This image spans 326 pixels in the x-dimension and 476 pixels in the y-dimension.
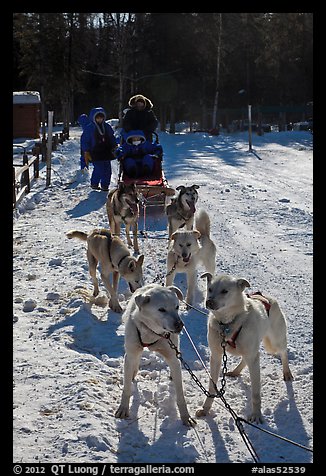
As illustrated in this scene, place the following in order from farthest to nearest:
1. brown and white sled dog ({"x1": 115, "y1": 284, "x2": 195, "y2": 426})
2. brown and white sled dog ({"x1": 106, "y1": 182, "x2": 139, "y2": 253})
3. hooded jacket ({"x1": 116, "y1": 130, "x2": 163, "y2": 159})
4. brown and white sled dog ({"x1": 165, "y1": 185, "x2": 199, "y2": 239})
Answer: hooded jacket ({"x1": 116, "y1": 130, "x2": 163, "y2": 159}), brown and white sled dog ({"x1": 106, "y1": 182, "x2": 139, "y2": 253}), brown and white sled dog ({"x1": 165, "y1": 185, "x2": 199, "y2": 239}), brown and white sled dog ({"x1": 115, "y1": 284, "x2": 195, "y2": 426})

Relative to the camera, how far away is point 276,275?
20.4 feet

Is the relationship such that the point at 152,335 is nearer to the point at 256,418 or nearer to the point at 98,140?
the point at 256,418

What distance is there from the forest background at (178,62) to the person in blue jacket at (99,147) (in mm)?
13245

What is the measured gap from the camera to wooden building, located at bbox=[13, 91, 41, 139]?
22234mm

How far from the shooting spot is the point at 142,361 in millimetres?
4133

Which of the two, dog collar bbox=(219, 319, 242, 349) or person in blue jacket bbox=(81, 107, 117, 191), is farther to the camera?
person in blue jacket bbox=(81, 107, 117, 191)

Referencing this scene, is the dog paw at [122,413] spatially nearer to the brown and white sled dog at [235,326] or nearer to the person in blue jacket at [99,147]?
the brown and white sled dog at [235,326]

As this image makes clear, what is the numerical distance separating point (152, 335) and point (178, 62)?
27526 millimetres

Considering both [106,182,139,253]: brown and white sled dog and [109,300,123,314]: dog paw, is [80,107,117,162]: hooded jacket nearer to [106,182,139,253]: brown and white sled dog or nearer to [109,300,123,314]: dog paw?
[106,182,139,253]: brown and white sled dog

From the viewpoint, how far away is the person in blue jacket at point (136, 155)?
31.1ft

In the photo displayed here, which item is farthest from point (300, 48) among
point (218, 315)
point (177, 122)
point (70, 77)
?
point (218, 315)

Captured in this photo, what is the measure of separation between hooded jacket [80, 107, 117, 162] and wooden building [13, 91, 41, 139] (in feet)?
40.6

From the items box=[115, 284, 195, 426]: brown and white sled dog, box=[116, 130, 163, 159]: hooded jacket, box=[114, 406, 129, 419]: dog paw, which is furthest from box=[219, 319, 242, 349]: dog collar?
box=[116, 130, 163, 159]: hooded jacket

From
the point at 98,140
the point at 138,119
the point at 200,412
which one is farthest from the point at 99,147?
the point at 200,412
